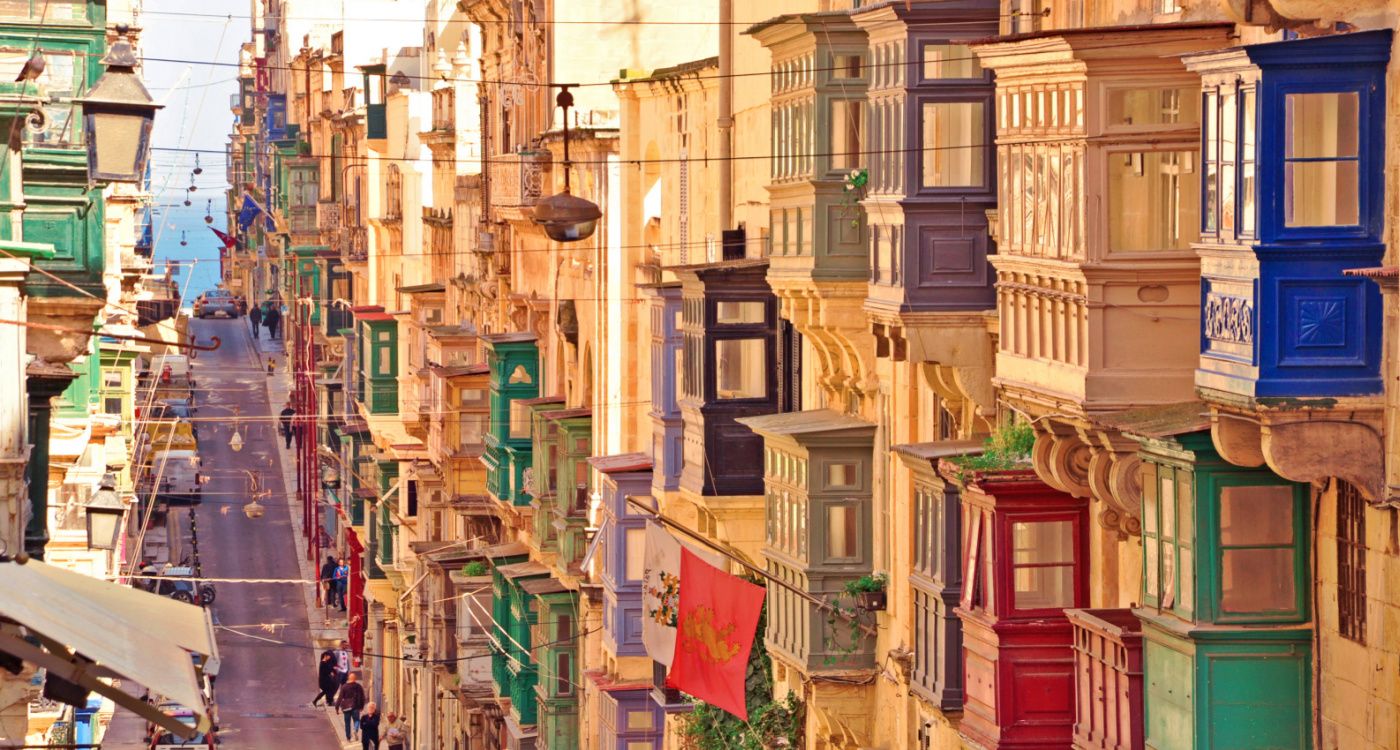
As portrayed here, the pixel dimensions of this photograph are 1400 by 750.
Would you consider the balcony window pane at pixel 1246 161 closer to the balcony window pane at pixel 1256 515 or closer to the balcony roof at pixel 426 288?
the balcony window pane at pixel 1256 515

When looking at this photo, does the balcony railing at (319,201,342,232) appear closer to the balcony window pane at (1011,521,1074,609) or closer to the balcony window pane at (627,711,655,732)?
the balcony window pane at (627,711,655,732)

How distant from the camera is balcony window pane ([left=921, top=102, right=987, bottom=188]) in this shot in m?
23.0

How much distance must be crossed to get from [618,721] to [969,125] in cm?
1663

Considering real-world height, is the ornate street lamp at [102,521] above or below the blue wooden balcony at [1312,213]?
below

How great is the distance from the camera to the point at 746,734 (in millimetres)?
30094

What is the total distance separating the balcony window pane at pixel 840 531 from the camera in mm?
27312

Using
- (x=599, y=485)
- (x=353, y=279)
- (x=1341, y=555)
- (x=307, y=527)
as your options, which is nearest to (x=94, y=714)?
(x=599, y=485)

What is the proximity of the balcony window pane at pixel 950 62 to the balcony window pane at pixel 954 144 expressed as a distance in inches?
9.4

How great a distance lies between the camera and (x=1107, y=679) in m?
18.0

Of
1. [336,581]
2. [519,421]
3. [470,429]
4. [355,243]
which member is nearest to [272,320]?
[355,243]

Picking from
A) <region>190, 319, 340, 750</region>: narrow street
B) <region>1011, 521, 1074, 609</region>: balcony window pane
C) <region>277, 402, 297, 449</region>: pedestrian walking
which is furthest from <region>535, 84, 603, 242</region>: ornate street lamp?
<region>277, 402, 297, 449</region>: pedestrian walking

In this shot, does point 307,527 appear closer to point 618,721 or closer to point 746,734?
point 618,721

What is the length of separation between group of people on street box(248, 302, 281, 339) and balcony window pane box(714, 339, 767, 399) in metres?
96.6

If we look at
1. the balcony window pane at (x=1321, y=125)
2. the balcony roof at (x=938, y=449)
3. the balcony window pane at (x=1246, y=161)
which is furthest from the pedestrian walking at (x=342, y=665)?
the balcony window pane at (x=1321, y=125)
